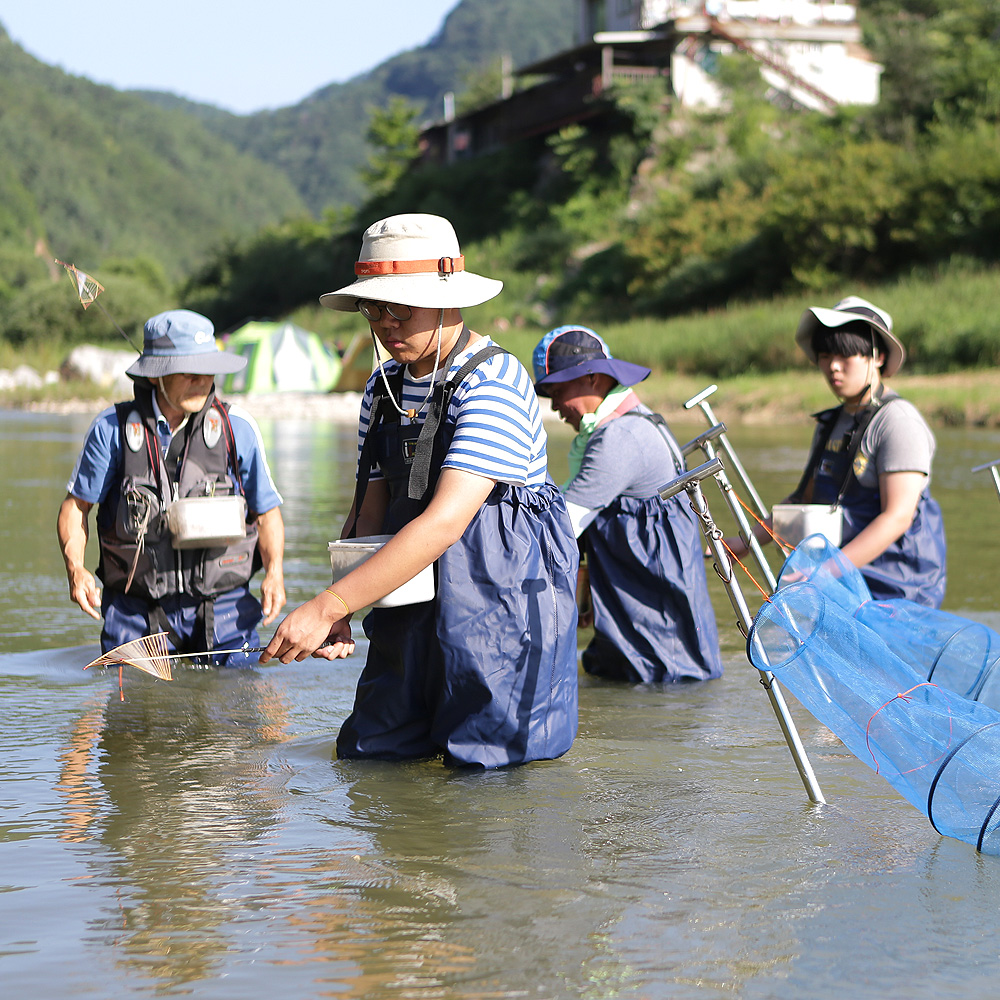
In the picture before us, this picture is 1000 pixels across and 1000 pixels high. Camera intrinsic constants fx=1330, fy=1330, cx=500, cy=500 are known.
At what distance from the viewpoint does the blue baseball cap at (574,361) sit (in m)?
5.36

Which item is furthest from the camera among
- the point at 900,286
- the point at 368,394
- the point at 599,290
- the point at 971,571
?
the point at 599,290

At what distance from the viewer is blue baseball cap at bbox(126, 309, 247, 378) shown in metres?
5.23

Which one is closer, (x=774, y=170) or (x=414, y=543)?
(x=414, y=543)

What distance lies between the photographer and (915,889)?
130 inches

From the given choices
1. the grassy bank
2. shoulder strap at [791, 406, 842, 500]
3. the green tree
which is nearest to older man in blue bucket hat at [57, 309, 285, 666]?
shoulder strap at [791, 406, 842, 500]

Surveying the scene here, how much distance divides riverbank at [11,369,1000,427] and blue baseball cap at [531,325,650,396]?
11670 mm

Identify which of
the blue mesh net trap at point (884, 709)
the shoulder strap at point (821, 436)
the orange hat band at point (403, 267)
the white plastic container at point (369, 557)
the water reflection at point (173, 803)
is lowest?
the water reflection at point (173, 803)

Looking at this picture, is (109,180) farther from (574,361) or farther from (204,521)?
(574,361)

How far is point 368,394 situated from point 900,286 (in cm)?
3000

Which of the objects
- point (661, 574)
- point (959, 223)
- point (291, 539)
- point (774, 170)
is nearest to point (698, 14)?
point (774, 170)

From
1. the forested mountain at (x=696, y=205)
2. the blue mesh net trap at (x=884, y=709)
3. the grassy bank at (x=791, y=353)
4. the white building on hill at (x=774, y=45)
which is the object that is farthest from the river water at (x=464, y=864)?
the white building on hill at (x=774, y=45)

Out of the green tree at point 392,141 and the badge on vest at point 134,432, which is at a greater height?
the green tree at point 392,141

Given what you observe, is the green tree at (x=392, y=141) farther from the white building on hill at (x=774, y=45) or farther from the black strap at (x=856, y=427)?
the black strap at (x=856, y=427)

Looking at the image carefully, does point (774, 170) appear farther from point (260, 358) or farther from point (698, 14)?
point (260, 358)
